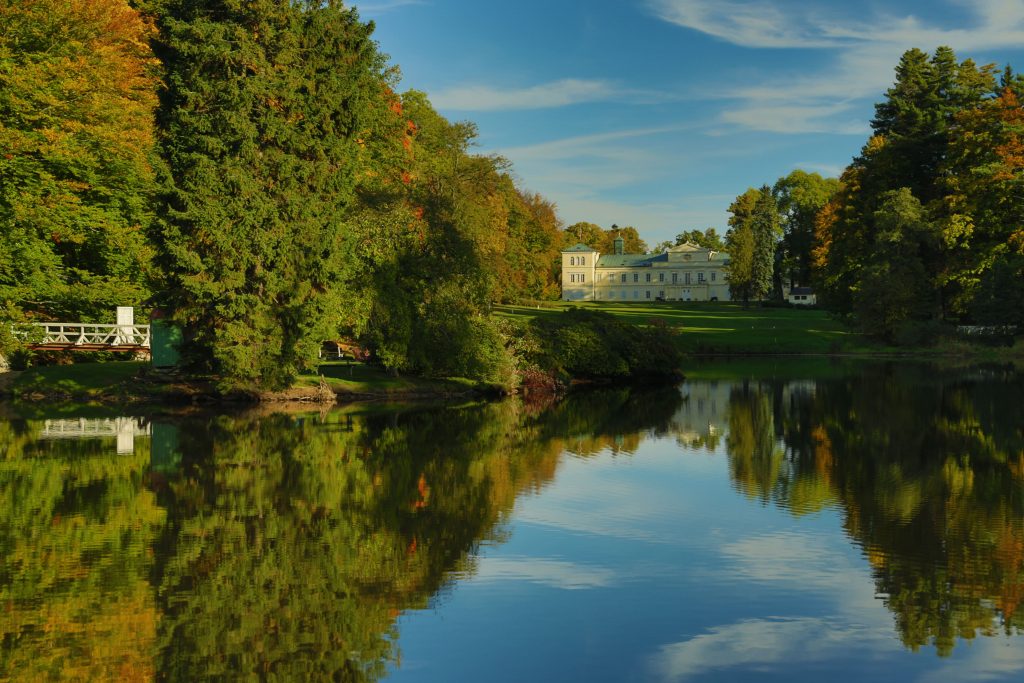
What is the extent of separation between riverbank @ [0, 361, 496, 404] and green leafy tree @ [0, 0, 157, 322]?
10.9 ft

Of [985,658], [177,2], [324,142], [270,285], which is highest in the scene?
[177,2]

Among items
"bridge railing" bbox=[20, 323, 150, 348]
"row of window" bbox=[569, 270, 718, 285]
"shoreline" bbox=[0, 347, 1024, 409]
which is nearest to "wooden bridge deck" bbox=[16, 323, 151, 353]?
"bridge railing" bbox=[20, 323, 150, 348]

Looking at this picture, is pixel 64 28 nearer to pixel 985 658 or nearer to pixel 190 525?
pixel 190 525

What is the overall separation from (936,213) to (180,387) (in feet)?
149

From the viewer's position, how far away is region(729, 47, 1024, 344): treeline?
52.2 metres

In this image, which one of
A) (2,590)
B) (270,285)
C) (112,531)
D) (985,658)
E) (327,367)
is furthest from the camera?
(327,367)

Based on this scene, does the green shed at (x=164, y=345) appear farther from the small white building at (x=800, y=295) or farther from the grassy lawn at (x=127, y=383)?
the small white building at (x=800, y=295)

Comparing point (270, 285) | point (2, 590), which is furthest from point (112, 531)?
point (270, 285)

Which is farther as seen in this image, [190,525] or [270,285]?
[270,285]

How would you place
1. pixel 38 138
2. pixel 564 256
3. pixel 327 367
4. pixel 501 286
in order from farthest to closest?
pixel 564 256, pixel 501 286, pixel 327 367, pixel 38 138

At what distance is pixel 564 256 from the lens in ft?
439

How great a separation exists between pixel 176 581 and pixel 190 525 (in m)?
2.65

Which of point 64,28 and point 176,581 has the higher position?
point 64,28

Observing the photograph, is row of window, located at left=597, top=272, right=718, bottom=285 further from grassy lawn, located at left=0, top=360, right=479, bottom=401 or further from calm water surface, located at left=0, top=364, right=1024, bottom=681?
calm water surface, located at left=0, top=364, right=1024, bottom=681
